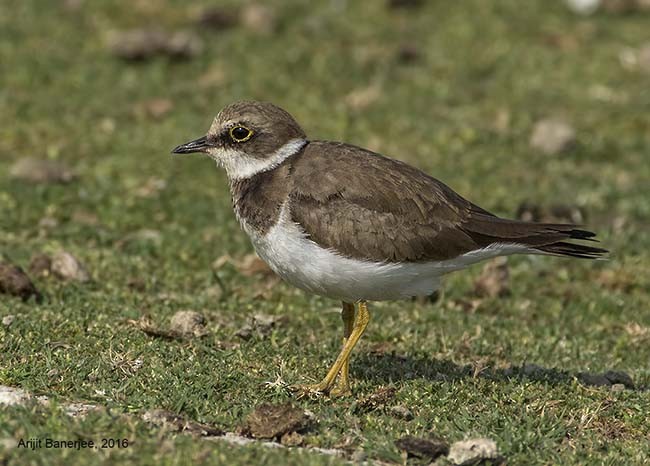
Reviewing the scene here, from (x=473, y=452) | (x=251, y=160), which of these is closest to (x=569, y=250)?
(x=473, y=452)

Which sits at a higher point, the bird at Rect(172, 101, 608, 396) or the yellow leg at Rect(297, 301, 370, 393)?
the bird at Rect(172, 101, 608, 396)

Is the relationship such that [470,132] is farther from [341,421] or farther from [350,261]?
[341,421]

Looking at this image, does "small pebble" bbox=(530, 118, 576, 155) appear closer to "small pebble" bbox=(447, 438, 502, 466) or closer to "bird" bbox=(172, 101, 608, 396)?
"bird" bbox=(172, 101, 608, 396)

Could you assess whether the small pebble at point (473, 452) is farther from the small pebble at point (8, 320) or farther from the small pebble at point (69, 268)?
the small pebble at point (69, 268)

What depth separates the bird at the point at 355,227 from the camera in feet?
26.4

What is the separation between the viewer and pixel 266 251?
8.16 meters

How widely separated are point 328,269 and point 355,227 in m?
0.41

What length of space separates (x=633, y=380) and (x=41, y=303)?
5.22m

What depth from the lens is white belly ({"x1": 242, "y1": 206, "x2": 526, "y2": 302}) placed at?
26.2 feet

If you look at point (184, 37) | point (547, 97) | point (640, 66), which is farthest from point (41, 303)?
point (640, 66)

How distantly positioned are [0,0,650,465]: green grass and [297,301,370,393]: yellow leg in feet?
0.74

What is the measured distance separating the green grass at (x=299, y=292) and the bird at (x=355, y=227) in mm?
771

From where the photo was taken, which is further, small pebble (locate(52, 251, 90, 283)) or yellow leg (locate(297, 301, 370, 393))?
small pebble (locate(52, 251, 90, 283))

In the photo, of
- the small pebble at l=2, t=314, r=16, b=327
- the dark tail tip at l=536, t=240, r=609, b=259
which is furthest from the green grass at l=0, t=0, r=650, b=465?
the dark tail tip at l=536, t=240, r=609, b=259
